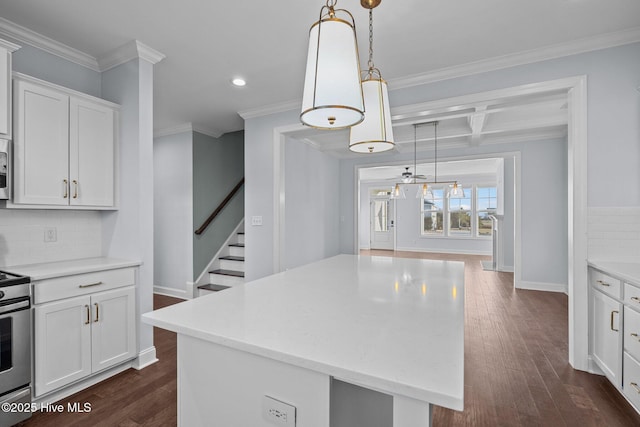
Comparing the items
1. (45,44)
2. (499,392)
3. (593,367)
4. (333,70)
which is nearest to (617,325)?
(593,367)

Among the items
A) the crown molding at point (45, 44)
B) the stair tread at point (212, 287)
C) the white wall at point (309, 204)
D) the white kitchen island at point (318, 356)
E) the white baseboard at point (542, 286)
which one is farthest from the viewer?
the white baseboard at point (542, 286)

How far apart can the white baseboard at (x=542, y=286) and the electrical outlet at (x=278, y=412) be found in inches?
216

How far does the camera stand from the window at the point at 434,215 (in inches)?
406

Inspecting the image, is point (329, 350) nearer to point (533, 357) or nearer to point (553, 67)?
point (533, 357)

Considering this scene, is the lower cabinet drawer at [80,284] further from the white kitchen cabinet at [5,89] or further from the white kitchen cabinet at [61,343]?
the white kitchen cabinet at [5,89]

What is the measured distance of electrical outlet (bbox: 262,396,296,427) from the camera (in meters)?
0.89

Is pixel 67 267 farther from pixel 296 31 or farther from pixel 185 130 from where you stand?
pixel 185 130

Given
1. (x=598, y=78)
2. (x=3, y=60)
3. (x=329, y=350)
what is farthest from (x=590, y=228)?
(x=3, y=60)

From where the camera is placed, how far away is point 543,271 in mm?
5078

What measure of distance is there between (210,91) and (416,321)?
329cm

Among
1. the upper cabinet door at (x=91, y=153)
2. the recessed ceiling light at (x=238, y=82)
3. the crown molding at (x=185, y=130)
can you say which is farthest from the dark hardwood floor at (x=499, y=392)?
the crown molding at (x=185, y=130)

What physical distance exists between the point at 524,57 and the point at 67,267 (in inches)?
153

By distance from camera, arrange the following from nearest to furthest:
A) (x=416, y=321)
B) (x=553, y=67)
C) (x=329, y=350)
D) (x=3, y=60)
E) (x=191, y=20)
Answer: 1. (x=329, y=350)
2. (x=416, y=321)
3. (x=3, y=60)
4. (x=191, y=20)
5. (x=553, y=67)

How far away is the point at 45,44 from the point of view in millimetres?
2418
